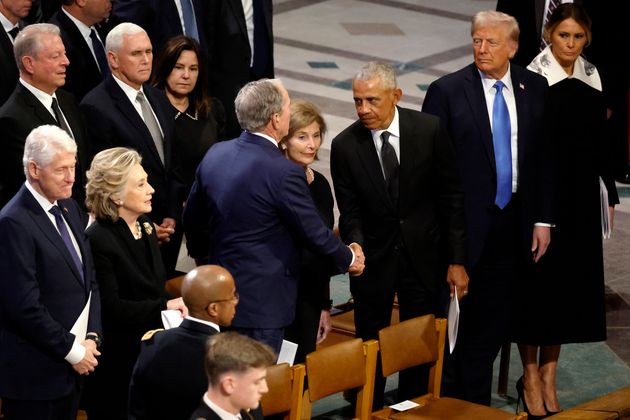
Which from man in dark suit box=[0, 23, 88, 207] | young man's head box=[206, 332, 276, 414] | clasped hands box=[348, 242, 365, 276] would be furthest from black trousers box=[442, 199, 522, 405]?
young man's head box=[206, 332, 276, 414]

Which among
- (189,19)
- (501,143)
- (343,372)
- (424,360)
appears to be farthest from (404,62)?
(343,372)

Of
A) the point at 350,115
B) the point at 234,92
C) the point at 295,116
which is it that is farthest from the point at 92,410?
the point at 350,115

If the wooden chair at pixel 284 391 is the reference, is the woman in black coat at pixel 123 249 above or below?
above

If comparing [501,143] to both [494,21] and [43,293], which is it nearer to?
[494,21]

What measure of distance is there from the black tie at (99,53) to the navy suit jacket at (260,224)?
1623 millimetres

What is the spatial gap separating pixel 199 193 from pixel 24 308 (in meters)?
1.04

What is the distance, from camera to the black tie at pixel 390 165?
598 cm

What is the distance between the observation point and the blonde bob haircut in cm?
519

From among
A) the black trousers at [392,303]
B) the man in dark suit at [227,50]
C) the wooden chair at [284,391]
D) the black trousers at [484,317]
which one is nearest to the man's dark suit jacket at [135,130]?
the black trousers at [392,303]

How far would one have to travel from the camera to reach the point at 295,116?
5750mm

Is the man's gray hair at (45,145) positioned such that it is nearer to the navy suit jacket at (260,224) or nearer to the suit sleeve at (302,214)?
the navy suit jacket at (260,224)

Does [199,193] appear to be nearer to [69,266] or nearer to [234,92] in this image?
[69,266]

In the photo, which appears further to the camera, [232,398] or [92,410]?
[92,410]

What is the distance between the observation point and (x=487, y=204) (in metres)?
6.21
